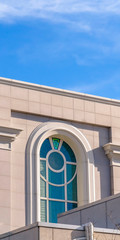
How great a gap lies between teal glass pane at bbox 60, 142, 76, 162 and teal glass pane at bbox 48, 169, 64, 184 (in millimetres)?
806

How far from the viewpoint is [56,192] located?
106ft

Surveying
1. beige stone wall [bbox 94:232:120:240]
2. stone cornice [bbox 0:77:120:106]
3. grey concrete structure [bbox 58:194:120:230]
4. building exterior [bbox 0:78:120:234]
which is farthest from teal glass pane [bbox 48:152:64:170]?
beige stone wall [bbox 94:232:120:240]

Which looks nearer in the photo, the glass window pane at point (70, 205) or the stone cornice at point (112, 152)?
the glass window pane at point (70, 205)

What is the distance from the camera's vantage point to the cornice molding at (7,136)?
31.2m

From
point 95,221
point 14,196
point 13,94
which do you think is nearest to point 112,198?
point 95,221

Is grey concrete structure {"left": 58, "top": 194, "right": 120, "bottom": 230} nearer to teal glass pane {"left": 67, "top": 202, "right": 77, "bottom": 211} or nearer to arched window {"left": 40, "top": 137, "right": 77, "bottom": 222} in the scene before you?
arched window {"left": 40, "top": 137, "right": 77, "bottom": 222}

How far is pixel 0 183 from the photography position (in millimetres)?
30734

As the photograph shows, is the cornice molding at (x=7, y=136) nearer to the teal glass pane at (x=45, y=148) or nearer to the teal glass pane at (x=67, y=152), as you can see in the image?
the teal glass pane at (x=45, y=148)

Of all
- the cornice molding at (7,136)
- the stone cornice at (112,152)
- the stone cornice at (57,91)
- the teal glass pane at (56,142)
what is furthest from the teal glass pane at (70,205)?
the stone cornice at (57,91)

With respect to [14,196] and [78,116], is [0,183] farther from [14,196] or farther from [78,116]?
[78,116]

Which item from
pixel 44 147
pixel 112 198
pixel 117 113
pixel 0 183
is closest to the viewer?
pixel 112 198

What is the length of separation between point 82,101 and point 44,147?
9.53ft

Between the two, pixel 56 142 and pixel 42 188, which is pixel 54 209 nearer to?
pixel 42 188

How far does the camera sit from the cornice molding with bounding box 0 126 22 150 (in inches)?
1230
